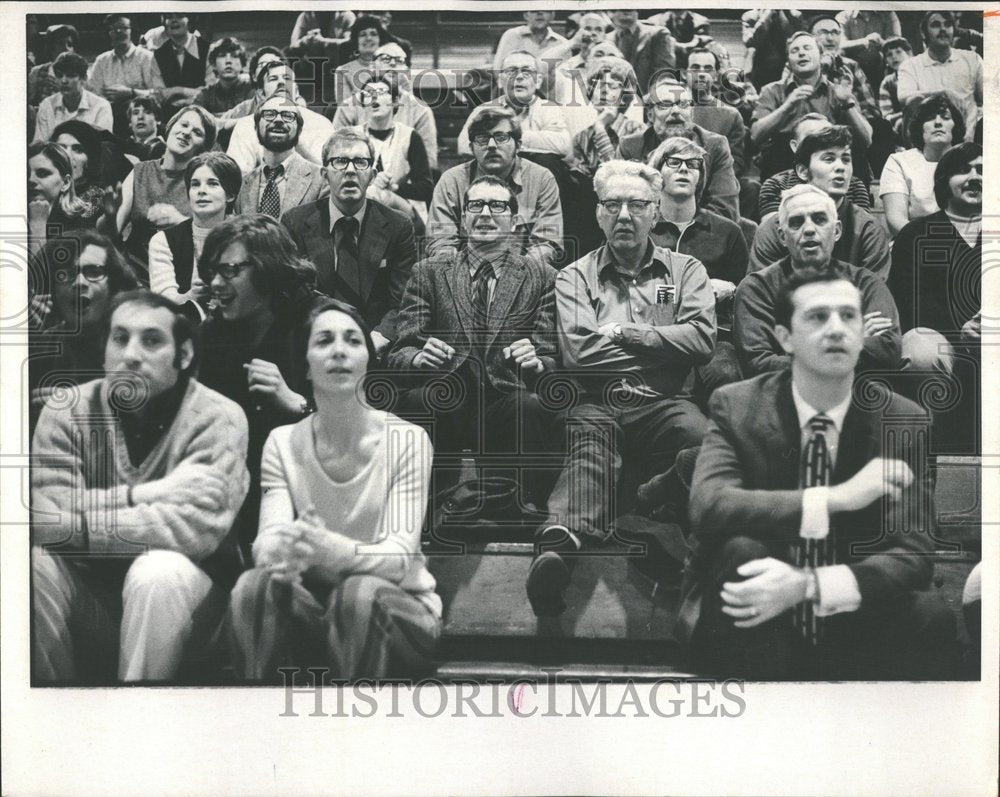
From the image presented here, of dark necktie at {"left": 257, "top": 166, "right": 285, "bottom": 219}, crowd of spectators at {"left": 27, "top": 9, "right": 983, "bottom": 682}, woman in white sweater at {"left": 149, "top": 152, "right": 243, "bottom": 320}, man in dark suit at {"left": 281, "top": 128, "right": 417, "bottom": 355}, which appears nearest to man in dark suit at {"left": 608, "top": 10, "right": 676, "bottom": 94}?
crowd of spectators at {"left": 27, "top": 9, "right": 983, "bottom": 682}

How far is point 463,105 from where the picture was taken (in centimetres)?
476

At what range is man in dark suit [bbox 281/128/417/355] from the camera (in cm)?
470

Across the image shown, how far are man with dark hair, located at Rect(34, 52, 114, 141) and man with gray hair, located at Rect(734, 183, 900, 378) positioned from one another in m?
3.05

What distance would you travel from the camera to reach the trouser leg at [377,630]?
15.2 feet

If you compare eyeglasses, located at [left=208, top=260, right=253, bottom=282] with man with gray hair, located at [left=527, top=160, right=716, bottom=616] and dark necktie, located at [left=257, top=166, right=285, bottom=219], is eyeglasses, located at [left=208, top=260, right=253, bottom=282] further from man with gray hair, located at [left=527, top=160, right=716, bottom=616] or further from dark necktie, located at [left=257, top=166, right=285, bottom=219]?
man with gray hair, located at [left=527, top=160, right=716, bottom=616]

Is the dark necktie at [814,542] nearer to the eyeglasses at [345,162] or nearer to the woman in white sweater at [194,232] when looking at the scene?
the eyeglasses at [345,162]

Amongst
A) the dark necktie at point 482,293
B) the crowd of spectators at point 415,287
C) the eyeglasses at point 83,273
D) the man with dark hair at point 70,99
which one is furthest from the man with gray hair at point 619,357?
the man with dark hair at point 70,99

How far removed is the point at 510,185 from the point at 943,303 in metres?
2.04

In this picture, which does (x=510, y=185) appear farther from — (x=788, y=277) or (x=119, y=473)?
(x=119, y=473)

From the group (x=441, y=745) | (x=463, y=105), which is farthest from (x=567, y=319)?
(x=441, y=745)

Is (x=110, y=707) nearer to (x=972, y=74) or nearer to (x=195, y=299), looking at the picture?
(x=195, y=299)

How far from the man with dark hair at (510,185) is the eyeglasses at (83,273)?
148 cm

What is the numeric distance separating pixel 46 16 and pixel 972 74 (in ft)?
13.9

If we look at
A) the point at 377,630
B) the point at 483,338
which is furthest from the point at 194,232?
the point at 377,630
